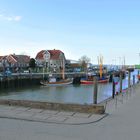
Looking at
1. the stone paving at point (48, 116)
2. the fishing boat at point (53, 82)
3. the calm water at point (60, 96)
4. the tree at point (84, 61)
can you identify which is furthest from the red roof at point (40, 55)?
the stone paving at point (48, 116)

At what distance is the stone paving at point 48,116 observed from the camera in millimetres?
10422

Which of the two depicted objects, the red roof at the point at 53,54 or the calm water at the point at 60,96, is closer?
the calm water at the point at 60,96

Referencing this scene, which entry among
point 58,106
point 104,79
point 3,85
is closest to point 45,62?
point 104,79

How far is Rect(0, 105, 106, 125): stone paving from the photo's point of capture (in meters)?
10.4

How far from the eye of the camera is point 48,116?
11227mm

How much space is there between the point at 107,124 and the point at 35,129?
2.68 m

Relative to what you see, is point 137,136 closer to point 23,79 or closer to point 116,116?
point 116,116

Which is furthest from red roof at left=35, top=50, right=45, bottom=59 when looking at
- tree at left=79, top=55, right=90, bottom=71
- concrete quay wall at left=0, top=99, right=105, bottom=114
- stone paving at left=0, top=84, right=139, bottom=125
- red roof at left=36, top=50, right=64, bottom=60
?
stone paving at left=0, top=84, right=139, bottom=125

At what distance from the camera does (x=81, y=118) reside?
36.1ft

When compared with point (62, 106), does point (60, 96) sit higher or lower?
lower

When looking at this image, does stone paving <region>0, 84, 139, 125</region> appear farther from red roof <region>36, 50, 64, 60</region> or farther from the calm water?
red roof <region>36, 50, 64, 60</region>

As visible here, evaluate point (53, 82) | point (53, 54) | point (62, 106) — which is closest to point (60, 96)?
point (53, 82)

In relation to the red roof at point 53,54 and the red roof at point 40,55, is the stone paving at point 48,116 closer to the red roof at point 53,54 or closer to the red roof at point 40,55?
the red roof at point 53,54

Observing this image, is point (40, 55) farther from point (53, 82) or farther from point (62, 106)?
point (62, 106)
